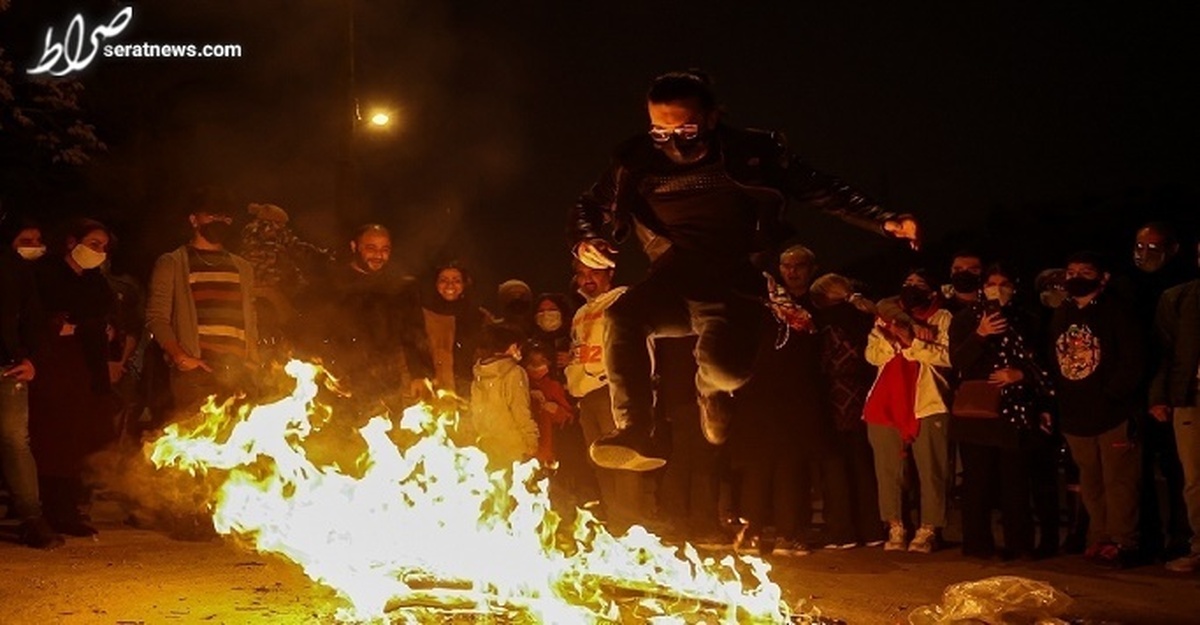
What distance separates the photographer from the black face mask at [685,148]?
599cm

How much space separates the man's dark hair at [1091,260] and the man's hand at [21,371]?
7.30 m

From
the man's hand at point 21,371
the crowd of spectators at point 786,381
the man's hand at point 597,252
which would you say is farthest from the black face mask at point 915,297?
the man's hand at point 21,371

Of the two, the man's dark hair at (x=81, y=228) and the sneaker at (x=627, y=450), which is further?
the man's dark hair at (x=81, y=228)

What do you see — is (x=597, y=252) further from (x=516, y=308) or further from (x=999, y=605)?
(x=516, y=308)

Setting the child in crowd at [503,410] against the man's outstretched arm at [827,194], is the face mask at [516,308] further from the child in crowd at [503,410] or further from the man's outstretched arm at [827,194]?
the man's outstretched arm at [827,194]

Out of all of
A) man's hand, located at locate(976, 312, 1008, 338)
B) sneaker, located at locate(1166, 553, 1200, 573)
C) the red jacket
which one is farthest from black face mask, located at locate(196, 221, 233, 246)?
sneaker, located at locate(1166, 553, 1200, 573)

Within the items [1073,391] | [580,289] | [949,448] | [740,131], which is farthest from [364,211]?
[740,131]

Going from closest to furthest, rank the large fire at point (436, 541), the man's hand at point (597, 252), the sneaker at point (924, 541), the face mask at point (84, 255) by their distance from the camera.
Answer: the man's hand at point (597, 252), the large fire at point (436, 541), the face mask at point (84, 255), the sneaker at point (924, 541)

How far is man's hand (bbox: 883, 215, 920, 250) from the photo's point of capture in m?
5.86

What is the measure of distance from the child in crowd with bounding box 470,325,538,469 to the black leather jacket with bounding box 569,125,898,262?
448cm

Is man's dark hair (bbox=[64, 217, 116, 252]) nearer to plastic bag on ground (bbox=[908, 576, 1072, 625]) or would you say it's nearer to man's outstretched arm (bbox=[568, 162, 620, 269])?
man's outstretched arm (bbox=[568, 162, 620, 269])

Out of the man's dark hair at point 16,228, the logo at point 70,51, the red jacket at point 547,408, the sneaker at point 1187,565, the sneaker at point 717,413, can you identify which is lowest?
the sneaker at point 1187,565

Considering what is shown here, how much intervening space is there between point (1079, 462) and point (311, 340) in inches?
221

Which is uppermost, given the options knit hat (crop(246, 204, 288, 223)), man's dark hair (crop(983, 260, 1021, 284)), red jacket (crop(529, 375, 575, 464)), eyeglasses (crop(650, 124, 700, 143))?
knit hat (crop(246, 204, 288, 223))
